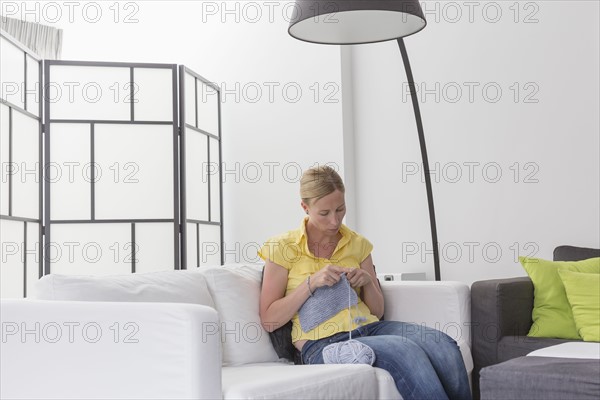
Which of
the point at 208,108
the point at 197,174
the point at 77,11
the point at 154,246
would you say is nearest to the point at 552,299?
the point at 154,246

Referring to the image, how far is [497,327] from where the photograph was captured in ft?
10.0

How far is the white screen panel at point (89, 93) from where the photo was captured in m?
4.31

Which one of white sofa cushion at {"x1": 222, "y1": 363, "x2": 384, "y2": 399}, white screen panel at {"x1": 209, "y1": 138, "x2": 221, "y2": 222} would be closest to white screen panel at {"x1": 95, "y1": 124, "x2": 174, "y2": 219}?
white screen panel at {"x1": 209, "y1": 138, "x2": 221, "y2": 222}

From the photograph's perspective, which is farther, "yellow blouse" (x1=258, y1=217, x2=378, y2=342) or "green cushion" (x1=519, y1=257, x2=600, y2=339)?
"green cushion" (x1=519, y1=257, x2=600, y2=339)

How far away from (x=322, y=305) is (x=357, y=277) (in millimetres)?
166

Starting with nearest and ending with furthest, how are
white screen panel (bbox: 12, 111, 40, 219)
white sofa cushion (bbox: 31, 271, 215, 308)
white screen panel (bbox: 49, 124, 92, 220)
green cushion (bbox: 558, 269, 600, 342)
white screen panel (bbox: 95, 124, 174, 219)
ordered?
white sofa cushion (bbox: 31, 271, 215, 308)
green cushion (bbox: 558, 269, 600, 342)
white screen panel (bbox: 12, 111, 40, 219)
white screen panel (bbox: 49, 124, 92, 220)
white screen panel (bbox: 95, 124, 174, 219)

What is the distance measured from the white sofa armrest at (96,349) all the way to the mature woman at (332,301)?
697mm

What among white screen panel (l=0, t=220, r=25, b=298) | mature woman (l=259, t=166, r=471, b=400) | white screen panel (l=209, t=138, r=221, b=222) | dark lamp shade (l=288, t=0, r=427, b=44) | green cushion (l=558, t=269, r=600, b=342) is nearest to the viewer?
mature woman (l=259, t=166, r=471, b=400)

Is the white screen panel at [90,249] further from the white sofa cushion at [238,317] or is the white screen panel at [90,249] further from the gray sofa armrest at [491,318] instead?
the gray sofa armrest at [491,318]

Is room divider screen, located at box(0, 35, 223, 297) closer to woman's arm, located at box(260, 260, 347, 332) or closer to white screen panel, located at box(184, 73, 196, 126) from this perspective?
white screen panel, located at box(184, 73, 196, 126)

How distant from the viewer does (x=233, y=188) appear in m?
5.12

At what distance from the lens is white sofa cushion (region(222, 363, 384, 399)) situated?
2.03 meters

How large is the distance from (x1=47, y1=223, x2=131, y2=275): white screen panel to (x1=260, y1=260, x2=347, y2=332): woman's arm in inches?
72.0

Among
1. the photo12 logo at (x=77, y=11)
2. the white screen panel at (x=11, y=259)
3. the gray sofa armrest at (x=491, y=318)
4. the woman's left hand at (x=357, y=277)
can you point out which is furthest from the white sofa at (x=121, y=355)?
the photo12 logo at (x=77, y=11)
